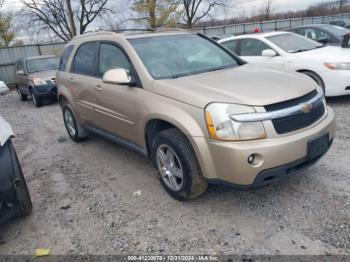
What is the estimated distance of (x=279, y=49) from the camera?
21.8 feet

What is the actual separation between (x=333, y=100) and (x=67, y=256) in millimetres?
5961

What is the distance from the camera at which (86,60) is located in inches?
181

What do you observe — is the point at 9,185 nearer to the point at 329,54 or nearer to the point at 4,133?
the point at 4,133

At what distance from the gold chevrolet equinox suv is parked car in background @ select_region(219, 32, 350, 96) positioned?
2629mm

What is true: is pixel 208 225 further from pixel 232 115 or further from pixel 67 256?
pixel 67 256

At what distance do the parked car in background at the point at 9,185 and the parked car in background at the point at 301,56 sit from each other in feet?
14.5

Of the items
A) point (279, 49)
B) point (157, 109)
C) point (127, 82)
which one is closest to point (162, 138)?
point (157, 109)

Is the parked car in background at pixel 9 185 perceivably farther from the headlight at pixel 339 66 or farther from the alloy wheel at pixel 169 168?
the headlight at pixel 339 66

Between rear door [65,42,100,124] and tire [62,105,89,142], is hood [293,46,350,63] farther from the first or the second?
tire [62,105,89,142]

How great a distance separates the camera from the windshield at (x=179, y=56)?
3474mm

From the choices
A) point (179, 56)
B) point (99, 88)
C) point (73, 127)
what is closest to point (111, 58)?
point (99, 88)

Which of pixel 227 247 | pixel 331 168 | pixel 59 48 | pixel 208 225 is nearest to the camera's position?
pixel 227 247

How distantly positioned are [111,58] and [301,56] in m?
4.12

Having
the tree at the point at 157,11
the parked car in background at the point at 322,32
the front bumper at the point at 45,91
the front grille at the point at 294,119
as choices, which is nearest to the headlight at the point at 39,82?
the front bumper at the point at 45,91
